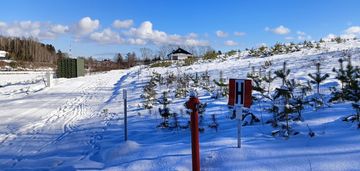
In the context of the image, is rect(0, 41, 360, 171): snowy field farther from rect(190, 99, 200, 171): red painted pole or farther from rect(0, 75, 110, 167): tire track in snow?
rect(190, 99, 200, 171): red painted pole

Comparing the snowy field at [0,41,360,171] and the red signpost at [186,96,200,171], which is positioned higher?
the red signpost at [186,96,200,171]

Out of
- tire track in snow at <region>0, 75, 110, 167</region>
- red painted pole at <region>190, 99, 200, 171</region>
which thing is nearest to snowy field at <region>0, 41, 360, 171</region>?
tire track in snow at <region>0, 75, 110, 167</region>

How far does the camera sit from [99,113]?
12.6 m

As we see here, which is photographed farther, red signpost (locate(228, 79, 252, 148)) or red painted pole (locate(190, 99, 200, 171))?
red signpost (locate(228, 79, 252, 148))

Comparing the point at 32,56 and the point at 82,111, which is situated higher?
the point at 32,56

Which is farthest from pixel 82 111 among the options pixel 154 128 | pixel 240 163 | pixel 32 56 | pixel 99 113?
pixel 32 56

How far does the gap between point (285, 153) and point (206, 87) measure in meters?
8.71

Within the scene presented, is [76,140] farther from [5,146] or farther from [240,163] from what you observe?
[240,163]

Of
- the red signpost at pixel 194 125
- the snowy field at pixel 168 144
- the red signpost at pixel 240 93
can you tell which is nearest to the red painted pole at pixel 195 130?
the red signpost at pixel 194 125

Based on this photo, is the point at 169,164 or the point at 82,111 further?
the point at 82,111

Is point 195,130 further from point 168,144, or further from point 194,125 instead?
point 168,144

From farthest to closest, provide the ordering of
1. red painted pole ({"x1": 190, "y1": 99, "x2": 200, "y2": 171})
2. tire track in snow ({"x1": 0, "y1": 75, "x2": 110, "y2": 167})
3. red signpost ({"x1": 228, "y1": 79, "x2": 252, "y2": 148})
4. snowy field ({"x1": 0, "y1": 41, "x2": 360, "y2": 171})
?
tire track in snow ({"x1": 0, "y1": 75, "x2": 110, "y2": 167}) < red signpost ({"x1": 228, "y1": 79, "x2": 252, "y2": 148}) < snowy field ({"x1": 0, "y1": 41, "x2": 360, "y2": 171}) < red painted pole ({"x1": 190, "y1": 99, "x2": 200, "y2": 171})

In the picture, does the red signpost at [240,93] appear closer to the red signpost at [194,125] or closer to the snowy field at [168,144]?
the snowy field at [168,144]

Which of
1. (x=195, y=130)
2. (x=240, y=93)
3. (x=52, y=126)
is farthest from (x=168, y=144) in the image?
(x=52, y=126)
